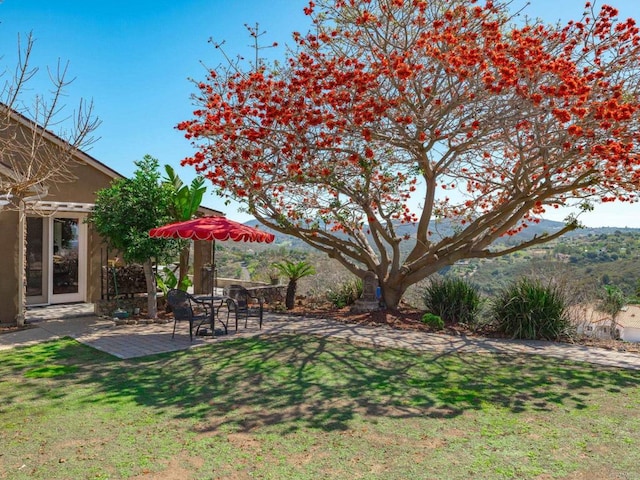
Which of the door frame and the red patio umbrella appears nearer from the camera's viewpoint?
the red patio umbrella

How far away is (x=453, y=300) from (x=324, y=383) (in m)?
6.83

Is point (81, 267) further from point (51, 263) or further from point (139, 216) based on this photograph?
point (139, 216)

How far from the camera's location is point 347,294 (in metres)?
15.5

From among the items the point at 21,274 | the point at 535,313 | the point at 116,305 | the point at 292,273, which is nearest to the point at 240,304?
the point at 292,273

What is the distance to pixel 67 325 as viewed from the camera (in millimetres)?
11875

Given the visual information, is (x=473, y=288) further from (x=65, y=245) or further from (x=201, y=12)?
(x=65, y=245)

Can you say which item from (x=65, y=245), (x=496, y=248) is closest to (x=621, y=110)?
(x=496, y=248)

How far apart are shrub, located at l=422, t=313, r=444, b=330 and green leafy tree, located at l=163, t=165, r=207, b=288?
697cm

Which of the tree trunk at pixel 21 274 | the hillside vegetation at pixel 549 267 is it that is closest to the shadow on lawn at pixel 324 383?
the tree trunk at pixel 21 274

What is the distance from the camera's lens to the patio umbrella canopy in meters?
10.3

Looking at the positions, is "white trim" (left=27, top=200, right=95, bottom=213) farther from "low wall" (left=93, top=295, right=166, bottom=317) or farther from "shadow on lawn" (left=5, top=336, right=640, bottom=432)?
"shadow on lawn" (left=5, top=336, right=640, bottom=432)

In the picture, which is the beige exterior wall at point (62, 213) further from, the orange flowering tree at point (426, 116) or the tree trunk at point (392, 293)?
the tree trunk at point (392, 293)

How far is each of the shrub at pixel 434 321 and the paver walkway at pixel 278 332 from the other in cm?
60

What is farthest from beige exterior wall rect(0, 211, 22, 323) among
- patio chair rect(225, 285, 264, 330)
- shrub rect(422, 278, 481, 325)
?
shrub rect(422, 278, 481, 325)
